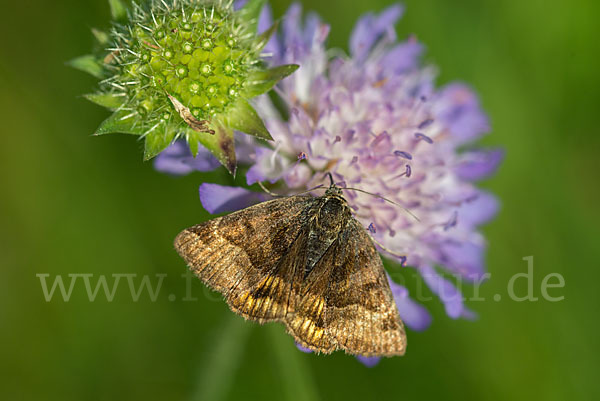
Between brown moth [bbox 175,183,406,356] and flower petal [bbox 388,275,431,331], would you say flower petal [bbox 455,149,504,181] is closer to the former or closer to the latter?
flower petal [bbox 388,275,431,331]

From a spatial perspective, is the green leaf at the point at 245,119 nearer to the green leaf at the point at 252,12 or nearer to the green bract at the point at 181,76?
the green bract at the point at 181,76

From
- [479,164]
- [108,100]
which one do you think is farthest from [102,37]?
[479,164]

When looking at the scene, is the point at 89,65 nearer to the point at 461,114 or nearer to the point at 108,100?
the point at 108,100

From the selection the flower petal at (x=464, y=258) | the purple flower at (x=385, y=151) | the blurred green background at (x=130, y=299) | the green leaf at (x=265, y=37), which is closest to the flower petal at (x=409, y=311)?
the purple flower at (x=385, y=151)

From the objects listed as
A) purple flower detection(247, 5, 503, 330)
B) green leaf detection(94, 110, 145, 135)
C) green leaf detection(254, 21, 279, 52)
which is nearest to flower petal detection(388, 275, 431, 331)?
purple flower detection(247, 5, 503, 330)

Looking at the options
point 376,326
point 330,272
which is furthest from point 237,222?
point 376,326

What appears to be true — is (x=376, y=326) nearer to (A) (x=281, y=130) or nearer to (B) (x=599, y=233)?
(A) (x=281, y=130)
